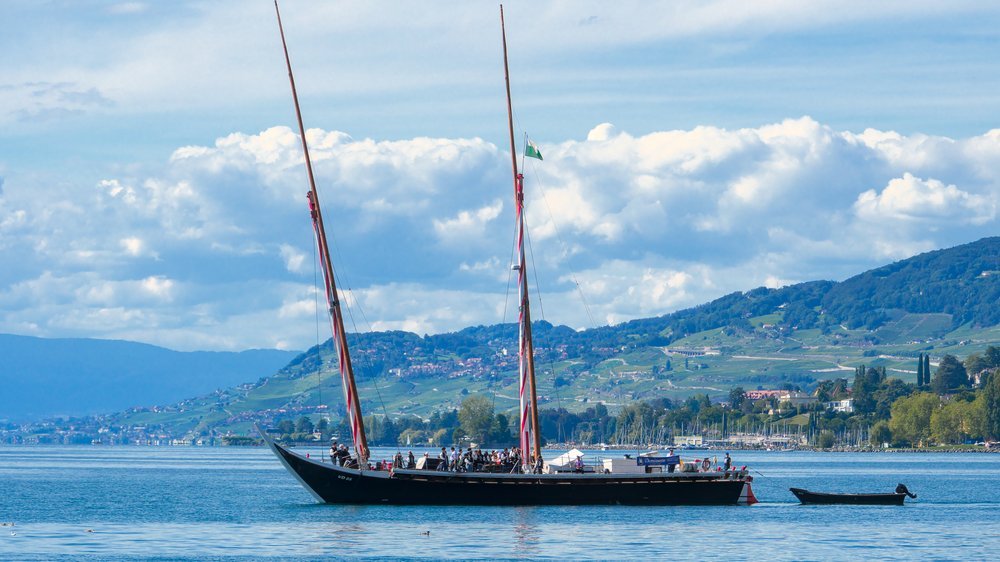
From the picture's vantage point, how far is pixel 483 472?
10881cm

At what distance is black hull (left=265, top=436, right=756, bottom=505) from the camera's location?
354ft

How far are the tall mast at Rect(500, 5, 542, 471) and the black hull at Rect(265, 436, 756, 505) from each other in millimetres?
2242

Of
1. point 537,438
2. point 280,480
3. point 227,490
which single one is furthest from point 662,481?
point 280,480

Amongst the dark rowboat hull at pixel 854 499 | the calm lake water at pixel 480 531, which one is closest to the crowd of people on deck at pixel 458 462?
the calm lake water at pixel 480 531

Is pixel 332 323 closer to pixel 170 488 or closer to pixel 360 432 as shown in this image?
pixel 360 432

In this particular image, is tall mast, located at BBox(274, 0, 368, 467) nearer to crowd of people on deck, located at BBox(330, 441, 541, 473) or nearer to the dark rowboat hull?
crowd of people on deck, located at BBox(330, 441, 541, 473)

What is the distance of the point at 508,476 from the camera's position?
108 meters

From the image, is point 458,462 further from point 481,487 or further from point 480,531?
point 480,531

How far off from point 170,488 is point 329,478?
59.2 meters

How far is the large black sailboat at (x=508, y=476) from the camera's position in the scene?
10794 cm

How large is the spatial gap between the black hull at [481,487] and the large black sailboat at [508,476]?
0.07m

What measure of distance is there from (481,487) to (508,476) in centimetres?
199

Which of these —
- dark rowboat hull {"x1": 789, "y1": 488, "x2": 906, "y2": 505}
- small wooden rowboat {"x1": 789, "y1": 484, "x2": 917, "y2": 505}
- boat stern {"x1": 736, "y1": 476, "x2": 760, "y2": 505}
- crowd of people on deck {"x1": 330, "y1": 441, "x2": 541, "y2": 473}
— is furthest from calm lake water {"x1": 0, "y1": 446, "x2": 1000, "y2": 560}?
crowd of people on deck {"x1": 330, "y1": 441, "x2": 541, "y2": 473}

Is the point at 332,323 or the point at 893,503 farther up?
the point at 332,323
